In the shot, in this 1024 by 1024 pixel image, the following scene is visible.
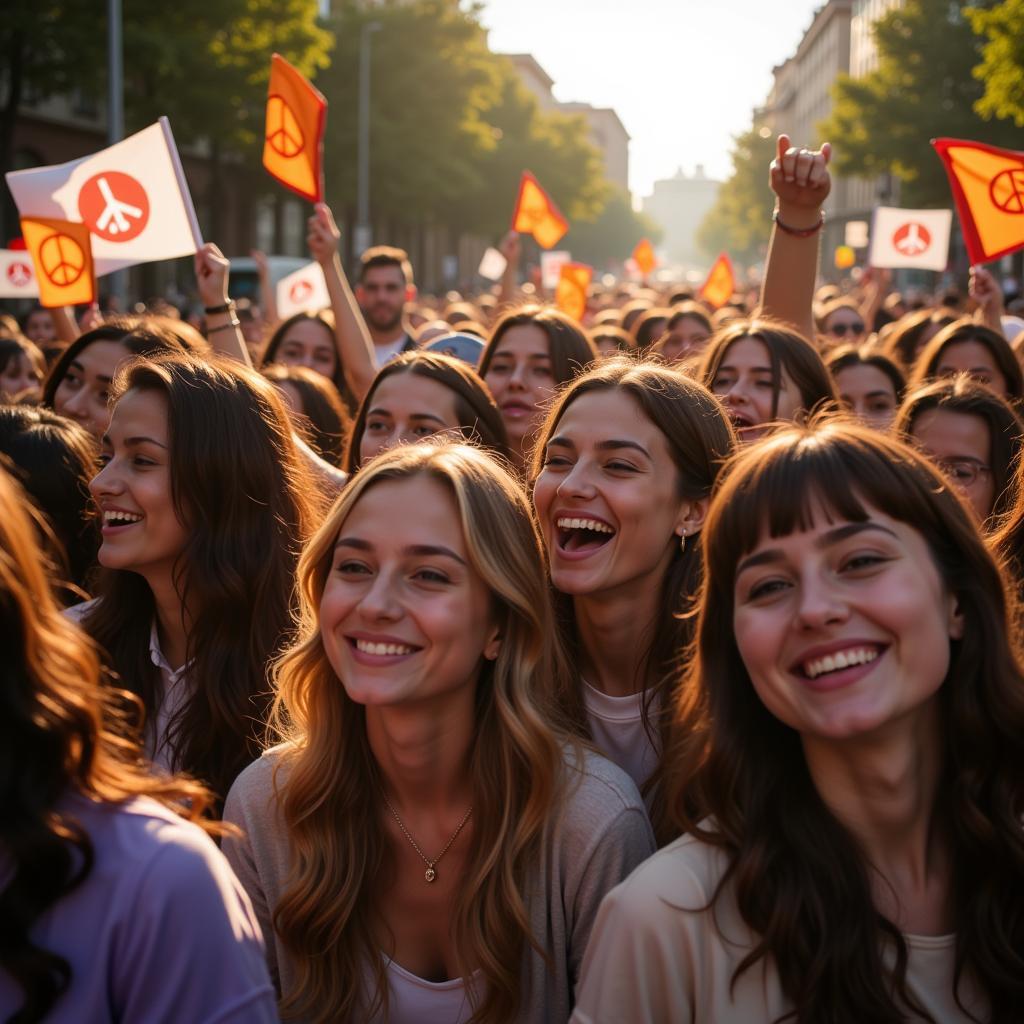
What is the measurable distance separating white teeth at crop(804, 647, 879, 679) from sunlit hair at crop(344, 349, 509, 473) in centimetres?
252

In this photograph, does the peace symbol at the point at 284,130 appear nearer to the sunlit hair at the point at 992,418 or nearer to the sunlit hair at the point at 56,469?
the sunlit hair at the point at 56,469

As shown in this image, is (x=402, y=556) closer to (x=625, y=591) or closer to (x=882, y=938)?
(x=625, y=591)

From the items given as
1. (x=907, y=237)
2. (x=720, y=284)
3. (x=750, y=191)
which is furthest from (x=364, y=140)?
(x=750, y=191)

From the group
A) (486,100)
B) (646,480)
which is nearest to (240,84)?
(486,100)

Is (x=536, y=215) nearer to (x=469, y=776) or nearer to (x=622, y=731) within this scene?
(x=622, y=731)

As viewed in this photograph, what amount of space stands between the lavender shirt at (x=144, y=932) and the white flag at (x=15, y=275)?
8339mm

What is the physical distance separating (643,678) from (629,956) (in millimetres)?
1209

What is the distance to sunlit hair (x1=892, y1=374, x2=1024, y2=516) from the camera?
182 inches

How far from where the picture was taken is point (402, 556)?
2.89 meters

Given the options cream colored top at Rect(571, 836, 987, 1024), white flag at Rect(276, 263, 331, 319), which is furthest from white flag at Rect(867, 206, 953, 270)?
cream colored top at Rect(571, 836, 987, 1024)

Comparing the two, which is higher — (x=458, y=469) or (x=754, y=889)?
(x=458, y=469)

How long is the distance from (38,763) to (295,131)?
20.0ft

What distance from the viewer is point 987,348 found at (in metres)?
5.98

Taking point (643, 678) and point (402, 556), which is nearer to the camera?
point (402, 556)
